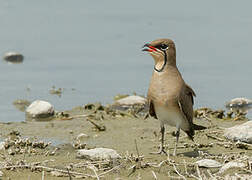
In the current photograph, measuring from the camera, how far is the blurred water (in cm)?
1185

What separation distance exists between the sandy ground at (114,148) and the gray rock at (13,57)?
2986 mm

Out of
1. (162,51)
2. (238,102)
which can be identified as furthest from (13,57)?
(162,51)

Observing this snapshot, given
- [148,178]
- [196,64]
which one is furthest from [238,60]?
[148,178]

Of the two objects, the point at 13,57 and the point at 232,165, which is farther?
the point at 13,57

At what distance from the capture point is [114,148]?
8.38 meters

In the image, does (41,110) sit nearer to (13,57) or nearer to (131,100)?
(131,100)

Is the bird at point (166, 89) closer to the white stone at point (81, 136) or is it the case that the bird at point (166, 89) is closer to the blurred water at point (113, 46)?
the white stone at point (81, 136)

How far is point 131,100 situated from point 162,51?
11.0ft

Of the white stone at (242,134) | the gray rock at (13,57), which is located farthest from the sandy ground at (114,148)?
the gray rock at (13,57)

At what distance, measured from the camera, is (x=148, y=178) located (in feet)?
20.9

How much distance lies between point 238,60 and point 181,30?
1973 millimetres

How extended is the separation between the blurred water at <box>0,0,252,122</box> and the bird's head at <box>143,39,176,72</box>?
331cm

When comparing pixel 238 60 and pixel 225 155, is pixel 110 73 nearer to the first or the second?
pixel 238 60

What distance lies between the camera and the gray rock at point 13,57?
43.8 ft
